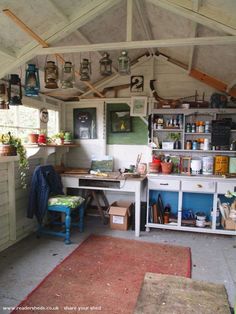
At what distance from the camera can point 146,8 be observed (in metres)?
2.71

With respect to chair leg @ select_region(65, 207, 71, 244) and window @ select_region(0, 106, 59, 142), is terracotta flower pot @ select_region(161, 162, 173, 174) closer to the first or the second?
chair leg @ select_region(65, 207, 71, 244)

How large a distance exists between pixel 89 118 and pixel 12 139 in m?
1.72

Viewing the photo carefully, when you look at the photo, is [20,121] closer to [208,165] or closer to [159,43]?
[159,43]

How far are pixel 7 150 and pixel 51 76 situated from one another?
1.06 meters

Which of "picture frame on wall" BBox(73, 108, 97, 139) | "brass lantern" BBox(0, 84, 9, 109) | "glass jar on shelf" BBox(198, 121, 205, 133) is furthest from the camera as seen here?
"picture frame on wall" BBox(73, 108, 97, 139)

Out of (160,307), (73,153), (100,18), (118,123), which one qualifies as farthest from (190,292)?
(73,153)

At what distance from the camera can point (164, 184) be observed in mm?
3672

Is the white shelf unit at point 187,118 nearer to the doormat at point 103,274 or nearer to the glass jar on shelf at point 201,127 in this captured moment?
the glass jar on shelf at point 201,127

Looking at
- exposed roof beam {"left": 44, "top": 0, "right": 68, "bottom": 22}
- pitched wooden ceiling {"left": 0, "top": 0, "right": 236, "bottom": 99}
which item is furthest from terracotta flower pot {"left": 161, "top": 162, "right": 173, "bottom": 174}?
exposed roof beam {"left": 44, "top": 0, "right": 68, "bottom": 22}

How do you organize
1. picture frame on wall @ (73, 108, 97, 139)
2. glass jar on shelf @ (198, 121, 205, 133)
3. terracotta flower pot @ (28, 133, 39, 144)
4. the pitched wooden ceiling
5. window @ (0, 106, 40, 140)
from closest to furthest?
1. the pitched wooden ceiling
2. window @ (0, 106, 40, 140)
3. terracotta flower pot @ (28, 133, 39, 144)
4. glass jar on shelf @ (198, 121, 205, 133)
5. picture frame on wall @ (73, 108, 97, 139)

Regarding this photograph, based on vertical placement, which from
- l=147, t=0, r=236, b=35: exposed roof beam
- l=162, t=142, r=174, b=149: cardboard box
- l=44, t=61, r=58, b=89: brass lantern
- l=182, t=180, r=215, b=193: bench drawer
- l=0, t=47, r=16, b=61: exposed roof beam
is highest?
l=147, t=0, r=236, b=35: exposed roof beam

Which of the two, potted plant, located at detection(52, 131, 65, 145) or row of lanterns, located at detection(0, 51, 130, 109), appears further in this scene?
potted plant, located at detection(52, 131, 65, 145)

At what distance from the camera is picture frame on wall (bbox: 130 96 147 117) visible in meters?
4.17

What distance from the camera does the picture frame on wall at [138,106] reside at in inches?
164
